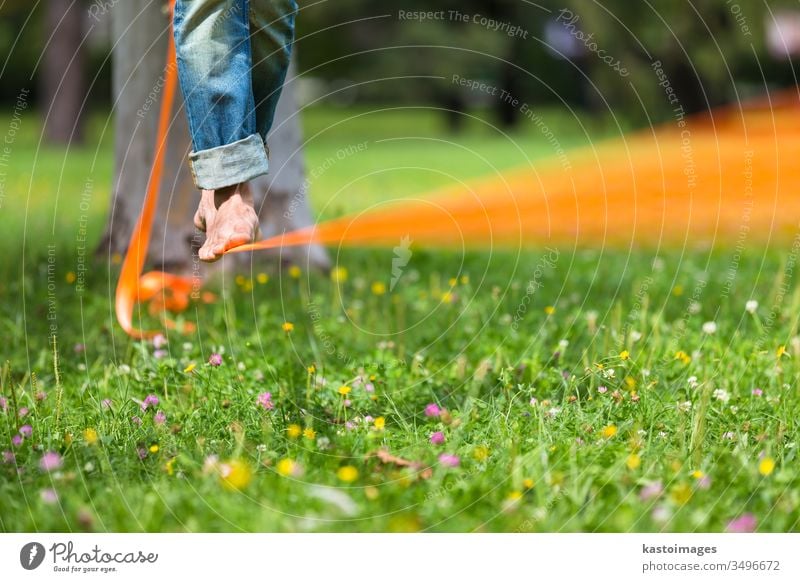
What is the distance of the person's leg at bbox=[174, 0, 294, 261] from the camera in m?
2.77

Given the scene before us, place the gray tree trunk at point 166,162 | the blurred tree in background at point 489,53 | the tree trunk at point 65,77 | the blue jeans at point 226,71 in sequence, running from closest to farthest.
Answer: the blue jeans at point 226,71 → the gray tree trunk at point 166,162 → the blurred tree in background at point 489,53 → the tree trunk at point 65,77

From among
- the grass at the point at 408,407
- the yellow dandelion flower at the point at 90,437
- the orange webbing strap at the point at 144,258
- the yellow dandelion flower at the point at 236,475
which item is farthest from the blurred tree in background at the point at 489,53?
the yellow dandelion flower at the point at 236,475

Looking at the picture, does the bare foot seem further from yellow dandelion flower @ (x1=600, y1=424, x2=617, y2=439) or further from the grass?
yellow dandelion flower @ (x1=600, y1=424, x2=617, y2=439)

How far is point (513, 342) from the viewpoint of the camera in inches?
144

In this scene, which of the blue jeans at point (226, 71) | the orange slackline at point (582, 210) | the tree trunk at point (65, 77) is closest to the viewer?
the blue jeans at point (226, 71)

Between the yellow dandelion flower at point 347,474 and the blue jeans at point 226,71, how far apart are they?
0.86 meters

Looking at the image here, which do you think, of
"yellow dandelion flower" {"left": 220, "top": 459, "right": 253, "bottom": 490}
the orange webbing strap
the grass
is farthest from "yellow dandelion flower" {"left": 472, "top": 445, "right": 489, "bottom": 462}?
the orange webbing strap

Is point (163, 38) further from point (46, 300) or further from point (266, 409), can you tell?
point (266, 409)

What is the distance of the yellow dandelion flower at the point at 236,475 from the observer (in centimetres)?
238

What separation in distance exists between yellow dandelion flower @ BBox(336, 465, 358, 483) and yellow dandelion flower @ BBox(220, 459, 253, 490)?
→ 0.66 ft

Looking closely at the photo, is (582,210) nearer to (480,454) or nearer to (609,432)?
(609,432)

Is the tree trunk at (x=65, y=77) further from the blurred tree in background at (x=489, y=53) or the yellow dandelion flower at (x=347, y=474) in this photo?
the yellow dandelion flower at (x=347, y=474)

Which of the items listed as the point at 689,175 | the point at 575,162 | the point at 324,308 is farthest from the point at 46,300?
the point at 575,162

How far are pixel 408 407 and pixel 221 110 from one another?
3.12ft
